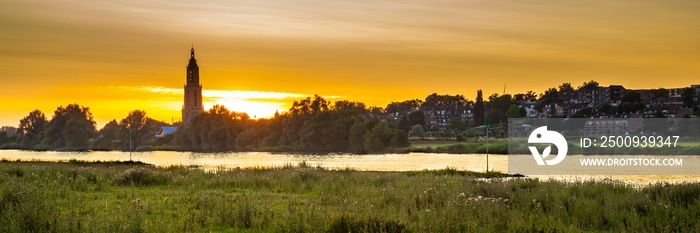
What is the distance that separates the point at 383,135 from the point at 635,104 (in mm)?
84403

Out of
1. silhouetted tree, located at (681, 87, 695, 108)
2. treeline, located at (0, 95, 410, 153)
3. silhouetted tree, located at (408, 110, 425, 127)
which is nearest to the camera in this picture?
treeline, located at (0, 95, 410, 153)

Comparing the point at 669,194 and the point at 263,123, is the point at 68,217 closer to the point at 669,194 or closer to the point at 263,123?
the point at 669,194

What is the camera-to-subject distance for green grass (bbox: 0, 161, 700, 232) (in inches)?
542

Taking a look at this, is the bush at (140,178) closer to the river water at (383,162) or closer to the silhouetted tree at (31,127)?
the river water at (383,162)

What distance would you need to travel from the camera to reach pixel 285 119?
13938cm

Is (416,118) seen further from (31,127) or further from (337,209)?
(337,209)

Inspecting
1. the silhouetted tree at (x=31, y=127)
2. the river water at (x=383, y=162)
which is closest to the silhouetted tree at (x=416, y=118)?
the river water at (x=383, y=162)

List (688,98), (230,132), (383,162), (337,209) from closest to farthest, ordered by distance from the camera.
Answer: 1. (337,209)
2. (383,162)
3. (230,132)
4. (688,98)

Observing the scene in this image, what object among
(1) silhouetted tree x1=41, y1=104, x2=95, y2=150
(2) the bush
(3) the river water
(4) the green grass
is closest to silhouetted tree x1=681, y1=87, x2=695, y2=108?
(3) the river water

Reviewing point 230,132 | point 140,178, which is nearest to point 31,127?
point 230,132

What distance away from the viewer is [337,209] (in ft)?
56.4

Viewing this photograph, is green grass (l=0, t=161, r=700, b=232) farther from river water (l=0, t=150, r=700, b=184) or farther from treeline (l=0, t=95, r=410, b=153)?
treeline (l=0, t=95, r=410, b=153)

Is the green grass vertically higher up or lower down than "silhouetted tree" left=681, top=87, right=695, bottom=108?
lower down

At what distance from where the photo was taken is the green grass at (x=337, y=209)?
45.2 ft
